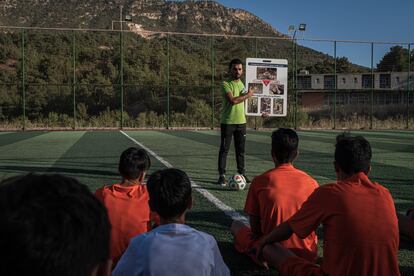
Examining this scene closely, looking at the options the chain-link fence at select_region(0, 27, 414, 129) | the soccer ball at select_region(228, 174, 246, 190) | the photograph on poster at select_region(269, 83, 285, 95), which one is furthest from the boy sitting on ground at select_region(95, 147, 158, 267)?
the chain-link fence at select_region(0, 27, 414, 129)

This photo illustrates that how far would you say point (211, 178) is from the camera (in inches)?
303

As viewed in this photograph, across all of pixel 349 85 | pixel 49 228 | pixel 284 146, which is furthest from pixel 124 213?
pixel 349 85

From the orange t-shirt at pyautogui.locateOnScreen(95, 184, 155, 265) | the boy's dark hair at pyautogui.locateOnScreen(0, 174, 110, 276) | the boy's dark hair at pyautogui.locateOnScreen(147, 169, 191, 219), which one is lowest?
the orange t-shirt at pyautogui.locateOnScreen(95, 184, 155, 265)

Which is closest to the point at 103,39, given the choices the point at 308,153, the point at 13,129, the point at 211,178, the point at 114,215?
the point at 13,129

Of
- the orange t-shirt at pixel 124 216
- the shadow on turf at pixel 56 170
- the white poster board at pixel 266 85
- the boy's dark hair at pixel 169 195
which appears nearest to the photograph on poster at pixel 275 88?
the white poster board at pixel 266 85

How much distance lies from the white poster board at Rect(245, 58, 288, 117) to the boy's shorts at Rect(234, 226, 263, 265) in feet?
27.0

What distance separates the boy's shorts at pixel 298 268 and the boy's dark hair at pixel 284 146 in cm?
87

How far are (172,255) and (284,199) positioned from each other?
1536 mm

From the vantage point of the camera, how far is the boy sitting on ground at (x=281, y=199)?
10.9 ft

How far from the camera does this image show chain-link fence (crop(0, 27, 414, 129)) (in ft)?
91.3

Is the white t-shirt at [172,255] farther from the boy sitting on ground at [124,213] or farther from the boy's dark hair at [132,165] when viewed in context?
the boy's dark hair at [132,165]

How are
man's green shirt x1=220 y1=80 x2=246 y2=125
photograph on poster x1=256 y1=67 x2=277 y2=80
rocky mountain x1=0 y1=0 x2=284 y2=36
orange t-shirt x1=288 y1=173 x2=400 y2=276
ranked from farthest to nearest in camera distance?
rocky mountain x1=0 y1=0 x2=284 y2=36 < photograph on poster x1=256 y1=67 x2=277 y2=80 < man's green shirt x1=220 y1=80 x2=246 y2=125 < orange t-shirt x1=288 y1=173 x2=400 y2=276

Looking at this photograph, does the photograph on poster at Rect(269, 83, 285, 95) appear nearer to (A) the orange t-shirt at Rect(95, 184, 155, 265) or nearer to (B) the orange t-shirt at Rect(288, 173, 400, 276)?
(A) the orange t-shirt at Rect(95, 184, 155, 265)

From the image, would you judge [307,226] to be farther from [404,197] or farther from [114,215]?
[404,197]
